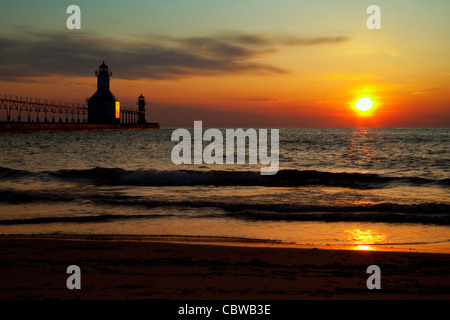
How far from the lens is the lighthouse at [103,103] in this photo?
102m

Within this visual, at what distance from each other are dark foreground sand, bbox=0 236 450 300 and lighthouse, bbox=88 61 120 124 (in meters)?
99.6

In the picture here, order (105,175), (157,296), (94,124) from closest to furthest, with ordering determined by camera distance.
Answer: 1. (157,296)
2. (105,175)
3. (94,124)

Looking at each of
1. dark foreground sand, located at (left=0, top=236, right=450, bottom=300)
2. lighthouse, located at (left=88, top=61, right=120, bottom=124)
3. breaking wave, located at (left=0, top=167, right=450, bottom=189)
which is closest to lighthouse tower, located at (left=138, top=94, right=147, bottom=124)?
lighthouse, located at (left=88, top=61, right=120, bottom=124)

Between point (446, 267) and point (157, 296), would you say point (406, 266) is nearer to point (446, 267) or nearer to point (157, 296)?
point (446, 267)

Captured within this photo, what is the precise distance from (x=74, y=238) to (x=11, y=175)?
53.4 ft

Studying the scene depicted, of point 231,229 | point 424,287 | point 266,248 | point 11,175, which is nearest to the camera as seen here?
point 424,287

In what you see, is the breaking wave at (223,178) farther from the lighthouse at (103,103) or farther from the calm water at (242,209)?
the lighthouse at (103,103)

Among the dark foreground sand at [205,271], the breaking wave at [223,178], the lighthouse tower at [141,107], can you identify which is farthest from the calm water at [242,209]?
the lighthouse tower at [141,107]

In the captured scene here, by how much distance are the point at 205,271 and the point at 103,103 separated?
104065 millimetres

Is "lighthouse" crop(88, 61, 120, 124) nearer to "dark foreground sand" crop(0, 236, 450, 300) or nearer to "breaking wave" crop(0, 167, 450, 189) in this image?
"breaking wave" crop(0, 167, 450, 189)

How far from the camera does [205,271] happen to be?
5.91 m

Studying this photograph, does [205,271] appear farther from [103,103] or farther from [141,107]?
[141,107]
